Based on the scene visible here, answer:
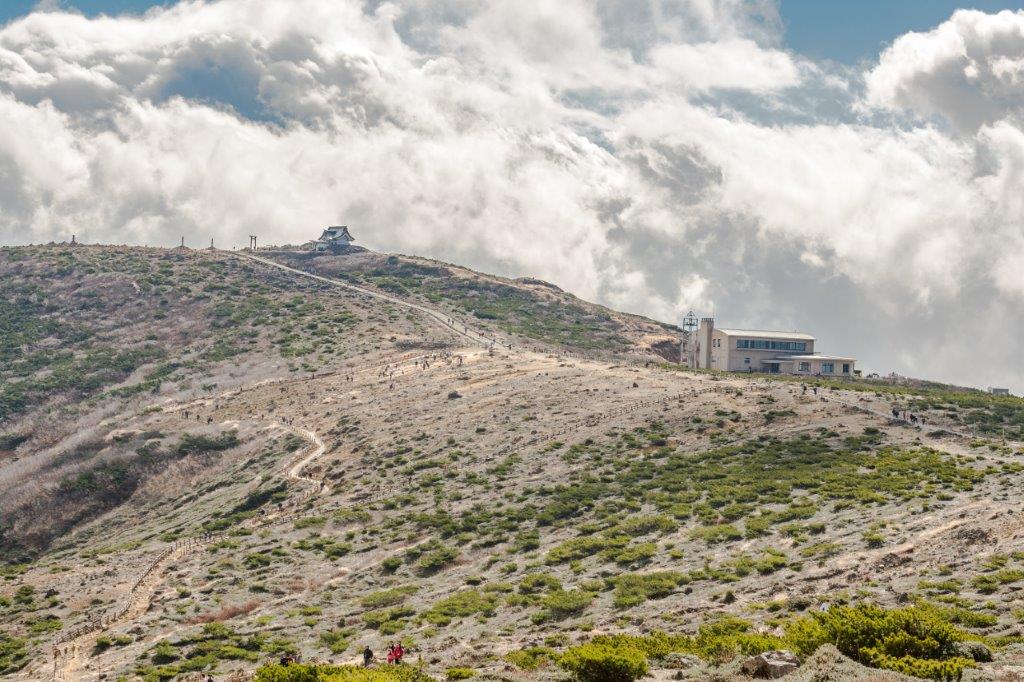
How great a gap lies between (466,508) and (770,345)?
76096 millimetres

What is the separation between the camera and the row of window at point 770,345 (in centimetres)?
12731

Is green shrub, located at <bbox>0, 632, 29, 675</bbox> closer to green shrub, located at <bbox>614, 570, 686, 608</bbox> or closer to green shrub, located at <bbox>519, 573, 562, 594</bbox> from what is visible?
green shrub, located at <bbox>519, 573, 562, 594</bbox>

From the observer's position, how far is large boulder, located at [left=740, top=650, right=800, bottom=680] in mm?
24141

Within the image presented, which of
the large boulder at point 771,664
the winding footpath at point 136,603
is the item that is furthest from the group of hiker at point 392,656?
the winding footpath at point 136,603

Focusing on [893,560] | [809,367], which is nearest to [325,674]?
[893,560]

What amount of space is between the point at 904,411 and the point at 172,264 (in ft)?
504

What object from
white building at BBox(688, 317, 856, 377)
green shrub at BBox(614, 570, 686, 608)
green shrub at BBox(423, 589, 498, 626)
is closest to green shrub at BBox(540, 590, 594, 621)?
green shrub at BBox(614, 570, 686, 608)

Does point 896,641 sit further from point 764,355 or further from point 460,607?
point 764,355

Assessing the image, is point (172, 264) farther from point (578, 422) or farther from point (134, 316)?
point (578, 422)

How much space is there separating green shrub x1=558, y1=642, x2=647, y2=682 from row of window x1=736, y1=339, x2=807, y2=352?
105m

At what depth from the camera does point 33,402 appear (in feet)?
401

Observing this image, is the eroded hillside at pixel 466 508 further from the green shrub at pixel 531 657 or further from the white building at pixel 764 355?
the white building at pixel 764 355

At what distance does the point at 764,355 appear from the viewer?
5054 inches

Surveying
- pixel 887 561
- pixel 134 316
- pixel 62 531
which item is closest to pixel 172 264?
pixel 134 316
